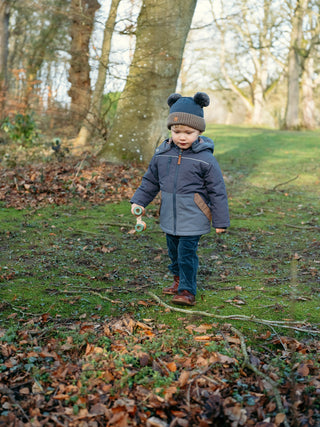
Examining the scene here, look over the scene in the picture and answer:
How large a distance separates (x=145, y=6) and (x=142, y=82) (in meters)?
1.63

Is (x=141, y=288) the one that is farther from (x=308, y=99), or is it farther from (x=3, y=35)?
(x=308, y=99)

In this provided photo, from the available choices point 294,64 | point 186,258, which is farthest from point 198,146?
point 294,64

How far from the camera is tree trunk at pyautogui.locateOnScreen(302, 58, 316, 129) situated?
2662 cm

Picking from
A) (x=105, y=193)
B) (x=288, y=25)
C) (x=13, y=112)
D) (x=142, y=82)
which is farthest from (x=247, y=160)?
(x=288, y=25)

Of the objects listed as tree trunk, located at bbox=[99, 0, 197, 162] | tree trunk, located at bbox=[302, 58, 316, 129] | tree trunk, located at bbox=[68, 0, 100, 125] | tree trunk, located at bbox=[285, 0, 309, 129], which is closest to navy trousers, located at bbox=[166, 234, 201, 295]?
tree trunk, located at bbox=[99, 0, 197, 162]

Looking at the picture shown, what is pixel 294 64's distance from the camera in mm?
24859

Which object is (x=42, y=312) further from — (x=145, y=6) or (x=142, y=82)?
(x=145, y=6)

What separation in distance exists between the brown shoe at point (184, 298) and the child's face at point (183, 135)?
1.39 metres

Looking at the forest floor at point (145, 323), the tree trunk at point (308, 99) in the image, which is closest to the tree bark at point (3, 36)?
the forest floor at point (145, 323)

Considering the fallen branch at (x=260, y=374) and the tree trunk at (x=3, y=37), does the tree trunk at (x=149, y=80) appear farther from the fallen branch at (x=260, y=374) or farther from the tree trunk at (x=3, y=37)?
the tree trunk at (x=3, y=37)

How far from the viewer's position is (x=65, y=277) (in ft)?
15.2

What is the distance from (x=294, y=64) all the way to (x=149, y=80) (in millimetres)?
18229

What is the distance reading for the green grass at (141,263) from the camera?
3.95 metres

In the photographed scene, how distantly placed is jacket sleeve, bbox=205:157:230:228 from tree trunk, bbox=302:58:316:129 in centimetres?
Result: 2416
